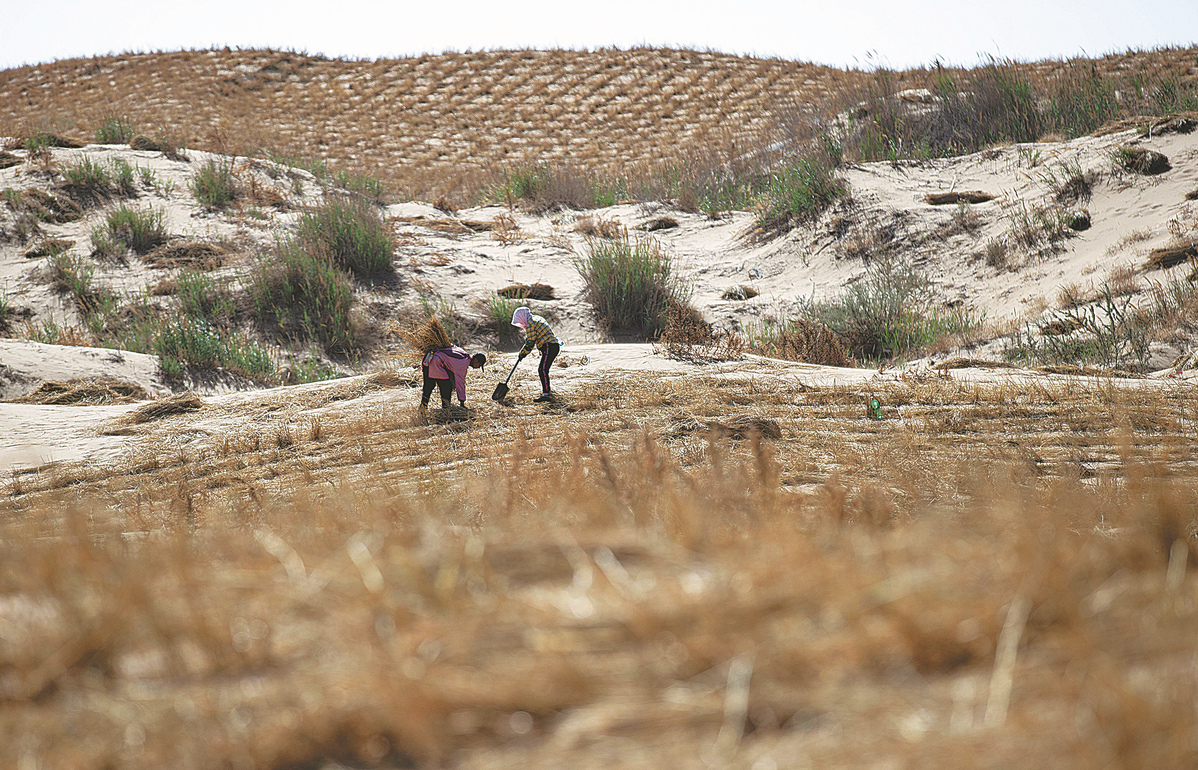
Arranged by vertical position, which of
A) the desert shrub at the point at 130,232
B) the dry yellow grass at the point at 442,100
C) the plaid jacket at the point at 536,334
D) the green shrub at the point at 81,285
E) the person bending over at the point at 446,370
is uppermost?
the dry yellow grass at the point at 442,100

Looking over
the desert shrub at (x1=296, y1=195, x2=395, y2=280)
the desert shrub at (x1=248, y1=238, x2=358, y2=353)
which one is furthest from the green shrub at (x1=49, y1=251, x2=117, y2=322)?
the desert shrub at (x1=296, y1=195, x2=395, y2=280)

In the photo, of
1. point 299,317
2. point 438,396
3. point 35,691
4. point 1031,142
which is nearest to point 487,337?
point 299,317

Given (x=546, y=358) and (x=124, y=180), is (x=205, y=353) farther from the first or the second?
(x=124, y=180)

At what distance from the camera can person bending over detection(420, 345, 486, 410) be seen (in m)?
5.16

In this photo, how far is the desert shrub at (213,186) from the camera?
1223 cm

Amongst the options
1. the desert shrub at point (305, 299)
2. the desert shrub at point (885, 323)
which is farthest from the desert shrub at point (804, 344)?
the desert shrub at point (305, 299)

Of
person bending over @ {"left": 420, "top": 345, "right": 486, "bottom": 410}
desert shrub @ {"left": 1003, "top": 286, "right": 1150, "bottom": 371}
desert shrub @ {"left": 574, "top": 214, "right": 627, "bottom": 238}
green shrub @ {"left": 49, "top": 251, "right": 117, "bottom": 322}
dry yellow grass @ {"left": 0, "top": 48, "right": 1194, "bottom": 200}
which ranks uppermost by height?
dry yellow grass @ {"left": 0, "top": 48, "right": 1194, "bottom": 200}

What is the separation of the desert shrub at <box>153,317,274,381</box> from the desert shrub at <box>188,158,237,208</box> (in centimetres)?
477

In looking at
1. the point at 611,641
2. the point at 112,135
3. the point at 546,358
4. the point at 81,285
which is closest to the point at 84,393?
the point at 81,285

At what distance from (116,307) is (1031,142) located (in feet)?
47.9

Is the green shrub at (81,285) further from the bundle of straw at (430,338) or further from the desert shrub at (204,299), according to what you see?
the bundle of straw at (430,338)

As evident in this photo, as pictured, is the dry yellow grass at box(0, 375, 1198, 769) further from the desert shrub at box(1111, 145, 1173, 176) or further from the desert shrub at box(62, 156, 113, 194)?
the desert shrub at box(62, 156, 113, 194)

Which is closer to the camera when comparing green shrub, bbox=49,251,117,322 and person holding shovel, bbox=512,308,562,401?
person holding shovel, bbox=512,308,562,401

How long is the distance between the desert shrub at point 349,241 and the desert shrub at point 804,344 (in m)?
5.61
